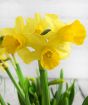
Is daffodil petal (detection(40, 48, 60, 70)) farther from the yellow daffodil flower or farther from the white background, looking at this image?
the white background

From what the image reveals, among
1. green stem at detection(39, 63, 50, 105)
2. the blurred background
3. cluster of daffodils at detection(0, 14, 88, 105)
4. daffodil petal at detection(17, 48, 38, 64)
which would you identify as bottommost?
the blurred background

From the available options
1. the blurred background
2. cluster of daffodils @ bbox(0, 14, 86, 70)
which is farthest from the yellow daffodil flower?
the blurred background

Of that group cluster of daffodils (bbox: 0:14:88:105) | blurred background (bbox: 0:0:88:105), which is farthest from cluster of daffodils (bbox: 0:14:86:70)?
blurred background (bbox: 0:0:88:105)

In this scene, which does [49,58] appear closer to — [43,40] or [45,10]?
[43,40]

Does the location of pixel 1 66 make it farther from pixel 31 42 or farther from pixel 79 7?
pixel 79 7

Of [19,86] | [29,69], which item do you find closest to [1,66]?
[19,86]

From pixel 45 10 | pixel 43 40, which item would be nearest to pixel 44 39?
pixel 43 40

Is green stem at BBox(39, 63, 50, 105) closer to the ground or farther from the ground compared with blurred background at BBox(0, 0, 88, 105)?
farther from the ground

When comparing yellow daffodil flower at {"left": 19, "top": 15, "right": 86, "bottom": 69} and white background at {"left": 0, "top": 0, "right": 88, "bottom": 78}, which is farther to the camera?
white background at {"left": 0, "top": 0, "right": 88, "bottom": 78}
